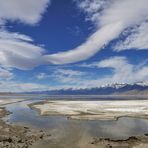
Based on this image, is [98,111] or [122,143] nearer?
[122,143]

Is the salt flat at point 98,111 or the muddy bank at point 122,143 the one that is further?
the salt flat at point 98,111

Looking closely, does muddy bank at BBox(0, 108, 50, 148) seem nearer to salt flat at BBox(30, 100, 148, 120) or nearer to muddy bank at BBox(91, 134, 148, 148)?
muddy bank at BBox(91, 134, 148, 148)

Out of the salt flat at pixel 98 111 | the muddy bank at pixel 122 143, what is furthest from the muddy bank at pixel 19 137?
the salt flat at pixel 98 111

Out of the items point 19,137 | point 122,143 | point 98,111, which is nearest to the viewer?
point 122,143

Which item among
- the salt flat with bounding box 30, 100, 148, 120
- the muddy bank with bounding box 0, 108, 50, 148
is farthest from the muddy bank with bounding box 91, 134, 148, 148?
the salt flat with bounding box 30, 100, 148, 120

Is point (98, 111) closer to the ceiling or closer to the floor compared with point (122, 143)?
closer to the ceiling

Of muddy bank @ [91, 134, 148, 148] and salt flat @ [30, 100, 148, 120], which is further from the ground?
salt flat @ [30, 100, 148, 120]

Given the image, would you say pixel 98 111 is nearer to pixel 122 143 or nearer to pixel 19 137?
pixel 19 137

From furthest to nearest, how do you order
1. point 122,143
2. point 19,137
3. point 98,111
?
point 98,111 → point 19,137 → point 122,143

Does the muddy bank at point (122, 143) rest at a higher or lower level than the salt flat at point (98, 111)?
lower

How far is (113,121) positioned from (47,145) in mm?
25096

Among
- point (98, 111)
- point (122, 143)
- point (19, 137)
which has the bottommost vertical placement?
point (122, 143)

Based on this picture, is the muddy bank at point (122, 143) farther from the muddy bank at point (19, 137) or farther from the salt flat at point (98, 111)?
the salt flat at point (98, 111)

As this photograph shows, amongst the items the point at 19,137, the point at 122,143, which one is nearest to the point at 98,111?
the point at 19,137
